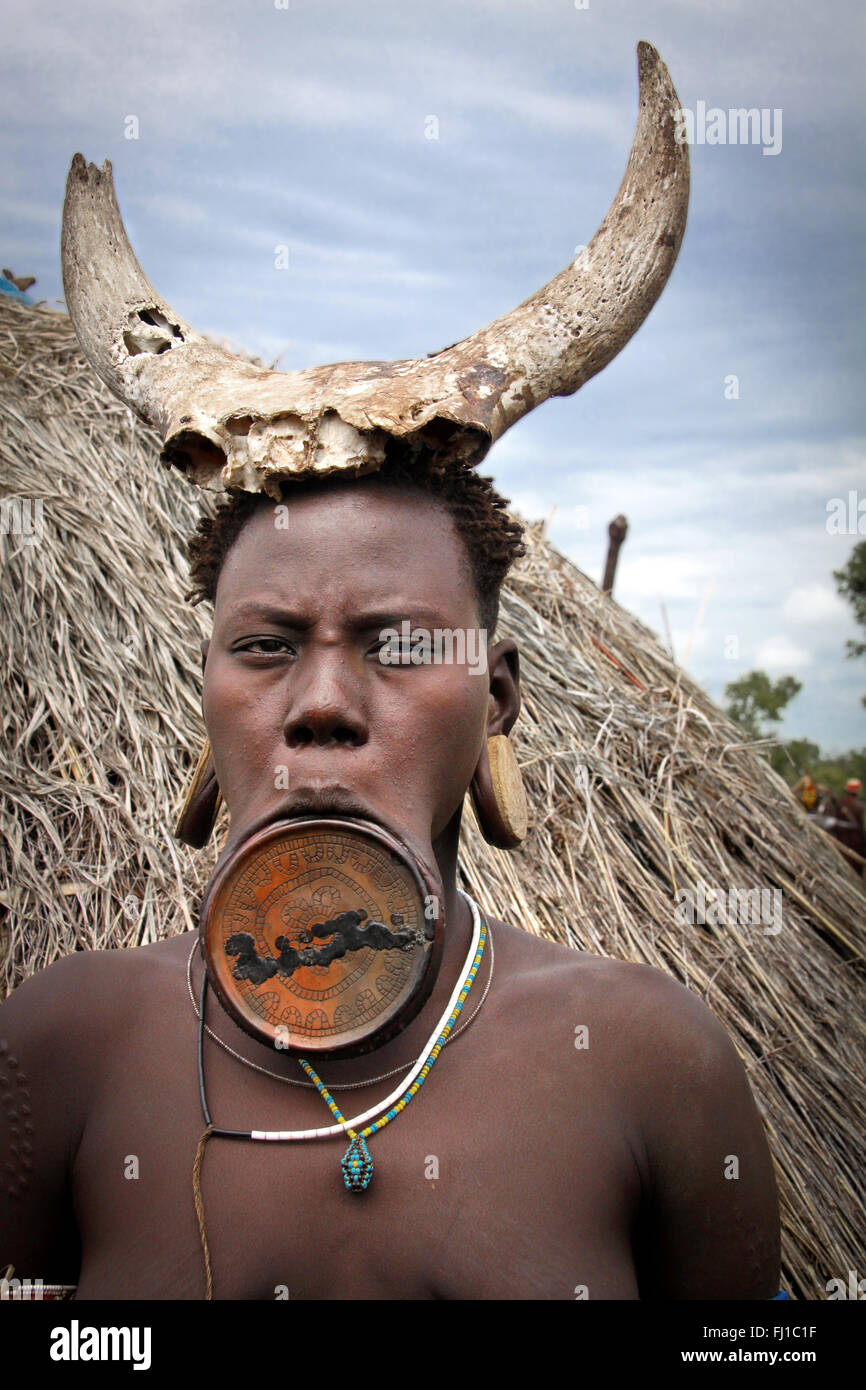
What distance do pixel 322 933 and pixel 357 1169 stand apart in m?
0.36

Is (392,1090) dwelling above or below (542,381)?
below

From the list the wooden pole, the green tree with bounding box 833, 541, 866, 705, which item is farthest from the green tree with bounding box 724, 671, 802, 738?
the wooden pole

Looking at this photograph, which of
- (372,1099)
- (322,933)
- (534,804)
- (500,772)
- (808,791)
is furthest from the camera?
(808,791)

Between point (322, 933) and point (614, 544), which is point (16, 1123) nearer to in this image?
point (322, 933)

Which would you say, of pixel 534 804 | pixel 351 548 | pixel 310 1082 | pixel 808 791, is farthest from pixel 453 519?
pixel 808 791

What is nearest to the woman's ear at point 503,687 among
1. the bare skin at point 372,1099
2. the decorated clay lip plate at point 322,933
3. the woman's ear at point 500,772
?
the woman's ear at point 500,772

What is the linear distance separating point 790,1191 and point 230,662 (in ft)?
7.98

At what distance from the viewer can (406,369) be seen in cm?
181

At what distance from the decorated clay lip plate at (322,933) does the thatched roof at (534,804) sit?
1.68 metres

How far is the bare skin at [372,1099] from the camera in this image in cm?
153

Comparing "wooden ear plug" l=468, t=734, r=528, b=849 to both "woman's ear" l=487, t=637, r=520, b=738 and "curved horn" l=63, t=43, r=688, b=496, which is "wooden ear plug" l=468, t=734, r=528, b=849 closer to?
"woman's ear" l=487, t=637, r=520, b=738
